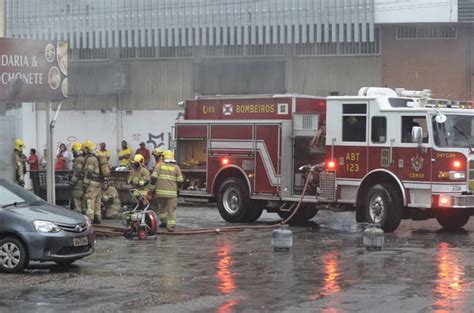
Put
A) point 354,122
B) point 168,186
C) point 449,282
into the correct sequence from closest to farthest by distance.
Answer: point 449,282 < point 168,186 < point 354,122

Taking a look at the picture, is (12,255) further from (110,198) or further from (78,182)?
(110,198)

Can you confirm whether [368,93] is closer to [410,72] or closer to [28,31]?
[410,72]

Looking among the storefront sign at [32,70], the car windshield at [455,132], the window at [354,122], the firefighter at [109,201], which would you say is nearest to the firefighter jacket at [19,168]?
the firefighter at [109,201]

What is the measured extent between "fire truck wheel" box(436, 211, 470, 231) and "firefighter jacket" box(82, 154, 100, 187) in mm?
6706

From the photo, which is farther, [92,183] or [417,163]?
[92,183]

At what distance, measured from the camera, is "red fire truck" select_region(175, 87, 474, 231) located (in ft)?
51.1

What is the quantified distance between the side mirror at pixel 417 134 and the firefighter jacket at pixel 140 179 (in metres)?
4.82

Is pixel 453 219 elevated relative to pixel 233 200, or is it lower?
lower

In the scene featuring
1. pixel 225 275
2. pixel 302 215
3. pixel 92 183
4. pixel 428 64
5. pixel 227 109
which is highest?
pixel 428 64

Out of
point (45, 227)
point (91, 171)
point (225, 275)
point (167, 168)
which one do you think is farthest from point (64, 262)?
point (91, 171)

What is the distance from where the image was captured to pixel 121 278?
416 inches

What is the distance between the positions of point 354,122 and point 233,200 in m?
3.47

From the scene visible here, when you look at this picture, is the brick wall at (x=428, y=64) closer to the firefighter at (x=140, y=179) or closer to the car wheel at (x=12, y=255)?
the firefighter at (x=140, y=179)

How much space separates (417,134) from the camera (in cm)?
1533
